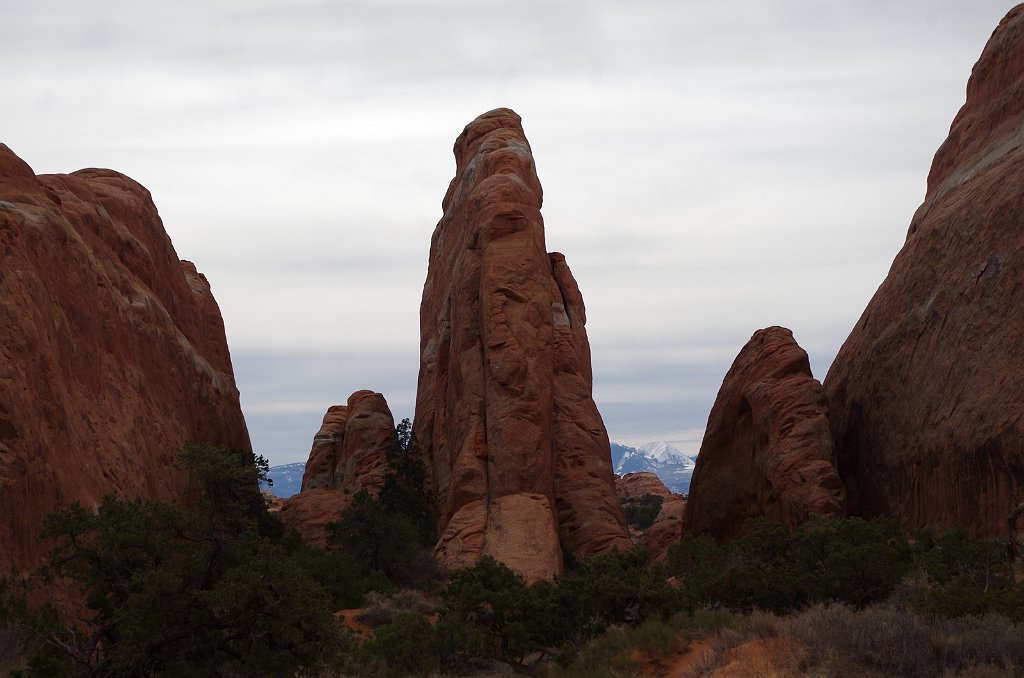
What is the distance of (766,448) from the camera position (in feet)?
103

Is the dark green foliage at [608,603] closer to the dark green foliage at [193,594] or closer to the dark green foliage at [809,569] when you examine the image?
the dark green foliage at [809,569]

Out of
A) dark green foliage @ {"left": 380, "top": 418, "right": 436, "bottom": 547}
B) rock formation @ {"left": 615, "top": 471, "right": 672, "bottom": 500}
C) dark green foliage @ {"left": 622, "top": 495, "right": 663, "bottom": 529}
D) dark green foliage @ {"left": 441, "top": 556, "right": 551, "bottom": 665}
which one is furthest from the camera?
rock formation @ {"left": 615, "top": 471, "right": 672, "bottom": 500}

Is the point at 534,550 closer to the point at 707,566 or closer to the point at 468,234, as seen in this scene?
the point at 707,566

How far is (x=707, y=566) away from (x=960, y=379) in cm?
792

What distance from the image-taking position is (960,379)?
→ 2556 cm

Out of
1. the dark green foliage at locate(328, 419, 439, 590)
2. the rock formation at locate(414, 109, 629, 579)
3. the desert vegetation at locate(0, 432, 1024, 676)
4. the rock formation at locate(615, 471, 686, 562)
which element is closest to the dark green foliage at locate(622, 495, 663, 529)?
the rock formation at locate(615, 471, 686, 562)

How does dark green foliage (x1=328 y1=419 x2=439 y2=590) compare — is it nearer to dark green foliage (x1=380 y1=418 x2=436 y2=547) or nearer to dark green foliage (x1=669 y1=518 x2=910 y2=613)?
dark green foliage (x1=380 y1=418 x2=436 y2=547)

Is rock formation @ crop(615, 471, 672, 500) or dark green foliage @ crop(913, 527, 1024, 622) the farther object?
rock formation @ crop(615, 471, 672, 500)

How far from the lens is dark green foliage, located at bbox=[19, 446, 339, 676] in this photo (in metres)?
14.2

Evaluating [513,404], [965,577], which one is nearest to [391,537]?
[513,404]

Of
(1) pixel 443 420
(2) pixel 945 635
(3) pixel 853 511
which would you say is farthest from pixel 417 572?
(2) pixel 945 635

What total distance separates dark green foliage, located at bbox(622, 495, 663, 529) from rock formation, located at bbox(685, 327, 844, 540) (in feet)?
101

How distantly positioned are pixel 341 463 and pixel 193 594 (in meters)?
37.7

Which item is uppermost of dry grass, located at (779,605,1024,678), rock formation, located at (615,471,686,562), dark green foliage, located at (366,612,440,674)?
rock formation, located at (615,471,686,562)
